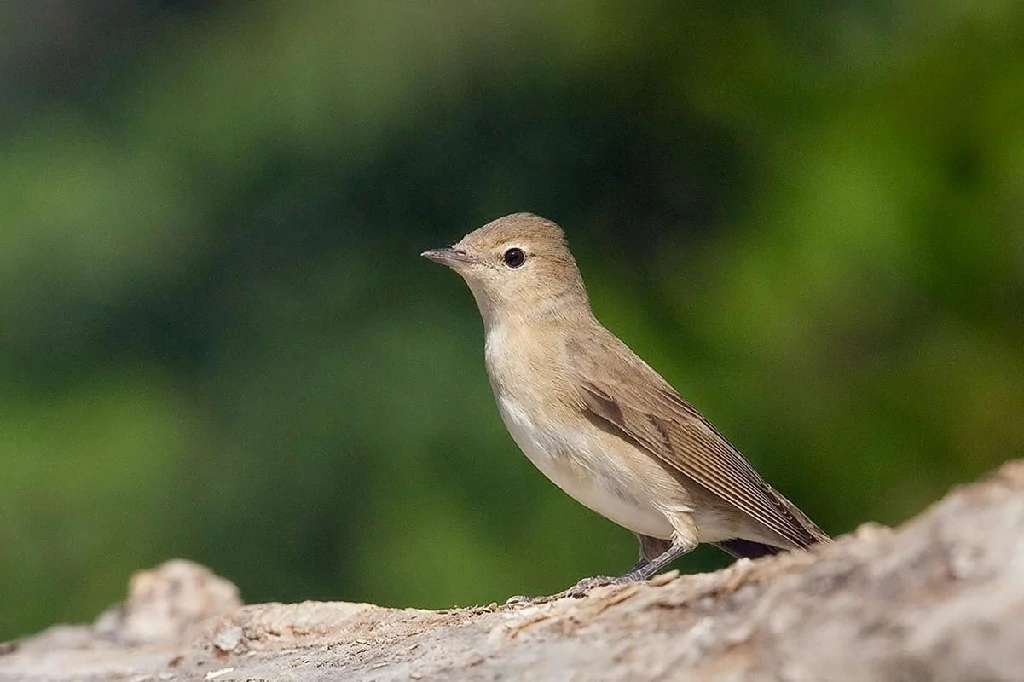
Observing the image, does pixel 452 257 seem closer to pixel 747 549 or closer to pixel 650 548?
pixel 650 548

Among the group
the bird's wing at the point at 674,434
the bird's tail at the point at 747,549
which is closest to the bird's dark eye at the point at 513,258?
the bird's wing at the point at 674,434

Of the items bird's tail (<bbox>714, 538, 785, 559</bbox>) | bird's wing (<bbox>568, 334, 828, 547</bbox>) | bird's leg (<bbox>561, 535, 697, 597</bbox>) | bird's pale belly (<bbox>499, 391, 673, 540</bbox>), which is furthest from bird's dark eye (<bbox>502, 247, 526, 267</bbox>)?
bird's tail (<bbox>714, 538, 785, 559</bbox>)

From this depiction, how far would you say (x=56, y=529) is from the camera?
245 inches

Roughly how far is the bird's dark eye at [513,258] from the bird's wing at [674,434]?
0.37 meters

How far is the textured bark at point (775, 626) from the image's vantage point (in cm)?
206

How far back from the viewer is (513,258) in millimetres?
4559

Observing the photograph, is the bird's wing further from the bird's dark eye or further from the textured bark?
the textured bark

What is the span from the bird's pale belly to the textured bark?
22.8 inches

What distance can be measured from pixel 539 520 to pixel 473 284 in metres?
1.34

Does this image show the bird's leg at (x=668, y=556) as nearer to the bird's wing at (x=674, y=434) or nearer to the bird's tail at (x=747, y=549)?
the bird's wing at (x=674, y=434)

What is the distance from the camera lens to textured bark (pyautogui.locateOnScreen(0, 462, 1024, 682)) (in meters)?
2.06

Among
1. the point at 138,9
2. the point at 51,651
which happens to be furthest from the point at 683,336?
the point at 138,9

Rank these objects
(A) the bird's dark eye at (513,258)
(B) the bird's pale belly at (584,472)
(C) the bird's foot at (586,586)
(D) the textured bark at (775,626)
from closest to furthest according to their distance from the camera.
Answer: (D) the textured bark at (775,626)
(C) the bird's foot at (586,586)
(B) the bird's pale belly at (584,472)
(A) the bird's dark eye at (513,258)

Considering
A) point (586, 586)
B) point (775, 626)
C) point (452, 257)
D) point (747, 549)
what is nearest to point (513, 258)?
point (452, 257)
